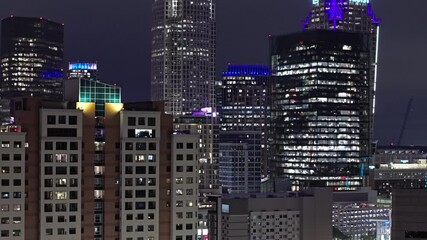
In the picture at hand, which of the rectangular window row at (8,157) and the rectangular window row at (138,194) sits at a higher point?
the rectangular window row at (8,157)

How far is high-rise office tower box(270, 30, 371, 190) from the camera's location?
193625mm

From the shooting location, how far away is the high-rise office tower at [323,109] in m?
194

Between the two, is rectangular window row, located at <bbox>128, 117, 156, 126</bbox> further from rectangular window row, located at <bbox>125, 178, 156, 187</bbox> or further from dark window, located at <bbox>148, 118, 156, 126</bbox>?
rectangular window row, located at <bbox>125, 178, 156, 187</bbox>

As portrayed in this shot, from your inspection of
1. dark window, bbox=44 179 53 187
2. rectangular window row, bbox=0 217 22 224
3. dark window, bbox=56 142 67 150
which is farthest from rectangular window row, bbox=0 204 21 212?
dark window, bbox=56 142 67 150

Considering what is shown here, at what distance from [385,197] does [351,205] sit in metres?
21.8

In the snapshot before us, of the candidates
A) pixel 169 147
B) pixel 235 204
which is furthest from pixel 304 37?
pixel 169 147

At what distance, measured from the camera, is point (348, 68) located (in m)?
197

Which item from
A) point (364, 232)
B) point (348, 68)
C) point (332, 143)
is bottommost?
point (364, 232)

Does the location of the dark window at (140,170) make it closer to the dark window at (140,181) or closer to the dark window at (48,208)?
the dark window at (140,181)

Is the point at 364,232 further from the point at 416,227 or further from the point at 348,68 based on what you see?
the point at 416,227

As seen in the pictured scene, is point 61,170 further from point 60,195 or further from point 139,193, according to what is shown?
point 139,193

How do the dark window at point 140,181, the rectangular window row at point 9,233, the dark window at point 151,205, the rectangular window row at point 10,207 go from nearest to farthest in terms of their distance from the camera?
the rectangular window row at point 9,233 < the rectangular window row at point 10,207 < the dark window at point 140,181 < the dark window at point 151,205

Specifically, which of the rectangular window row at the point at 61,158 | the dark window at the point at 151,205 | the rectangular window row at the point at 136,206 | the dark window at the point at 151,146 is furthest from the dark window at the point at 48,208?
the dark window at the point at 151,146

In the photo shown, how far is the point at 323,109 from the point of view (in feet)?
640
